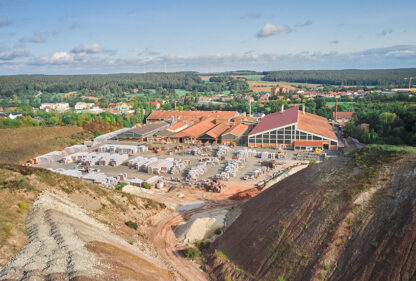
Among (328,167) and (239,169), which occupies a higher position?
(328,167)

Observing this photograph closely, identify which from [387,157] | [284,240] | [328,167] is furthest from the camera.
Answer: [328,167]

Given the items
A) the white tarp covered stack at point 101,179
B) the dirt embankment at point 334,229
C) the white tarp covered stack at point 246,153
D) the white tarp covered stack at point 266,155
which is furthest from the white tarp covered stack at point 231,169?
the dirt embankment at point 334,229

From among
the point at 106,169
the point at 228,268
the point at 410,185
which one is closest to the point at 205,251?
the point at 228,268

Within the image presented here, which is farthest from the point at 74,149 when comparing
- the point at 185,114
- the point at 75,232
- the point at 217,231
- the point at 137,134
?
the point at 217,231

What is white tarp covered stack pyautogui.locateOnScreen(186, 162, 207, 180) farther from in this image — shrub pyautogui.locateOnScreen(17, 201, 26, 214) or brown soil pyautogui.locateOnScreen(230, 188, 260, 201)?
shrub pyautogui.locateOnScreen(17, 201, 26, 214)

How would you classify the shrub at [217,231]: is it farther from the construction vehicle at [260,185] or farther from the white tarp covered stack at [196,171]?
the white tarp covered stack at [196,171]

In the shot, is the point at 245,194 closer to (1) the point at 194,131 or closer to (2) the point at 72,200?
(2) the point at 72,200

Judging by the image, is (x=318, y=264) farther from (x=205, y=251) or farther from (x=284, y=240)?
(x=205, y=251)
